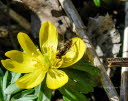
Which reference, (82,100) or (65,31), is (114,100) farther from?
(65,31)

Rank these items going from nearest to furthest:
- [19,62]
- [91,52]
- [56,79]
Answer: [56,79] → [19,62] → [91,52]

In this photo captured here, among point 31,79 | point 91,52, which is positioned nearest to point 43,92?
point 31,79

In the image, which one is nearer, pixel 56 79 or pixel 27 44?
pixel 56 79

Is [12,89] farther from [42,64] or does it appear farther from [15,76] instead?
[42,64]

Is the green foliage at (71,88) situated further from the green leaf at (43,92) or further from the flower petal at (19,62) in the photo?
the flower petal at (19,62)

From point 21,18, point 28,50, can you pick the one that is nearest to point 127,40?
point 28,50

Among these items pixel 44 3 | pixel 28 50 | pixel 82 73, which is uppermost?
pixel 44 3

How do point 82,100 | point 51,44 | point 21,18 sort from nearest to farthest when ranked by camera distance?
point 82,100 < point 51,44 < point 21,18
